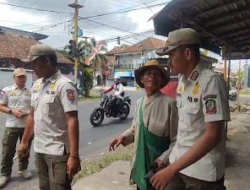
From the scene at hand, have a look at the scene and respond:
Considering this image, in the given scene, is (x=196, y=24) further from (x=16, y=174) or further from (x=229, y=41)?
(x=16, y=174)

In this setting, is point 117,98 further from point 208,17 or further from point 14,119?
point 208,17

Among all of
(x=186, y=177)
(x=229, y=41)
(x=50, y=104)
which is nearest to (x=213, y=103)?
(x=186, y=177)

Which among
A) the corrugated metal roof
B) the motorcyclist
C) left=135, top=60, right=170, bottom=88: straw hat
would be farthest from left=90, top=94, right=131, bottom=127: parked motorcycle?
left=135, top=60, right=170, bottom=88: straw hat

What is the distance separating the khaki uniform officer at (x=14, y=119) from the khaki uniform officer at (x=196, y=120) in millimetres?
3433

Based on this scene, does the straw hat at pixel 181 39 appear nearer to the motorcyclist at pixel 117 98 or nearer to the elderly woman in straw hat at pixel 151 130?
the elderly woman in straw hat at pixel 151 130

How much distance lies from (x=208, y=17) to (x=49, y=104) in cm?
294

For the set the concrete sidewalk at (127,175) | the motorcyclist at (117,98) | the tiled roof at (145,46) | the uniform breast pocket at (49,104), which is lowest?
the concrete sidewalk at (127,175)

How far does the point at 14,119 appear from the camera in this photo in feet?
16.3

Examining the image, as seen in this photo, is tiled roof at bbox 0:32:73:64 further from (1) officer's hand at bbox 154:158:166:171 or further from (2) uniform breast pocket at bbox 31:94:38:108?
(1) officer's hand at bbox 154:158:166:171

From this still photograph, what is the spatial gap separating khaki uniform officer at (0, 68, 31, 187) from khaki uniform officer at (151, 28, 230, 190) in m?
3.43

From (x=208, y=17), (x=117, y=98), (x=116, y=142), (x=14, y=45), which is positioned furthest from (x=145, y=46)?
(x=116, y=142)

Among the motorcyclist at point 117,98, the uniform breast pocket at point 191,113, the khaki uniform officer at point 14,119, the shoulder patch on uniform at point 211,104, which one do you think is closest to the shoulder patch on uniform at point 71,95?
the uniform breast pocket at point 191,113

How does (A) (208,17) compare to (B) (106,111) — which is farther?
(B) (106,111)

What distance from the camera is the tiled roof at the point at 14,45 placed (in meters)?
22.9
